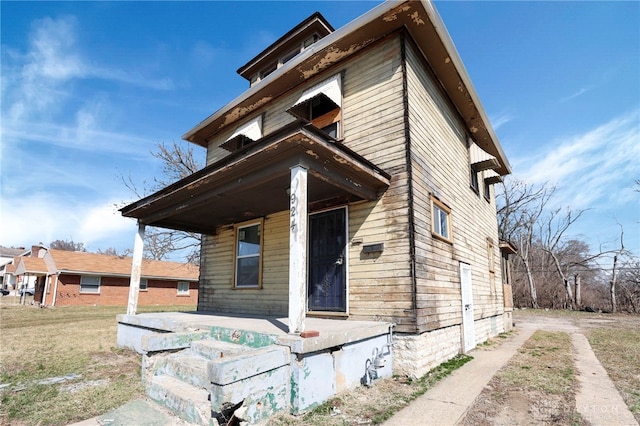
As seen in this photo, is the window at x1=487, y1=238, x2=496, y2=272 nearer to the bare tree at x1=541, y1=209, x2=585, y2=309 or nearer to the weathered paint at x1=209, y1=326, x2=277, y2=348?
the weathered paint at x1=209, y1=326, x2=277, y2=348

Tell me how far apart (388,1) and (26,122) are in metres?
13.8

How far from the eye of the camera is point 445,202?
743cm

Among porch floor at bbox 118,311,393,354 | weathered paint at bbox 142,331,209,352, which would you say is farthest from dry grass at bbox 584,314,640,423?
weathered paint at bbox 142,331,209,352

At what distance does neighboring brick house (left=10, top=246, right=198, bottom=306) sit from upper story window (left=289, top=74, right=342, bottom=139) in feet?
68.4

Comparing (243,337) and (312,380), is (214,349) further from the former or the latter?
(312,380)

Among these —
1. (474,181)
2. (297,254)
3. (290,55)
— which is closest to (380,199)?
(297,254)

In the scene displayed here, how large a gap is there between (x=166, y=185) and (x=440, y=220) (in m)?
16.4

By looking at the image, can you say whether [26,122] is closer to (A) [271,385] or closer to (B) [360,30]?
(B) [360,30]

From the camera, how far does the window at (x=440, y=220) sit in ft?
21.7

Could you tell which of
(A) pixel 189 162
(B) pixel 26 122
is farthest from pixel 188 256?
(B) pixel 26 122

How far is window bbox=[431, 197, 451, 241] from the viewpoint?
662 cm

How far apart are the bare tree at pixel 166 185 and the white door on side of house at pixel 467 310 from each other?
46.0 feet

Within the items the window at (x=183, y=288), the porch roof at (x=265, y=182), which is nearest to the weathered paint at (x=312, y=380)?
the porch roof at (x=265, y=182)

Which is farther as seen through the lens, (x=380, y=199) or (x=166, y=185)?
(x=166, y=185)
